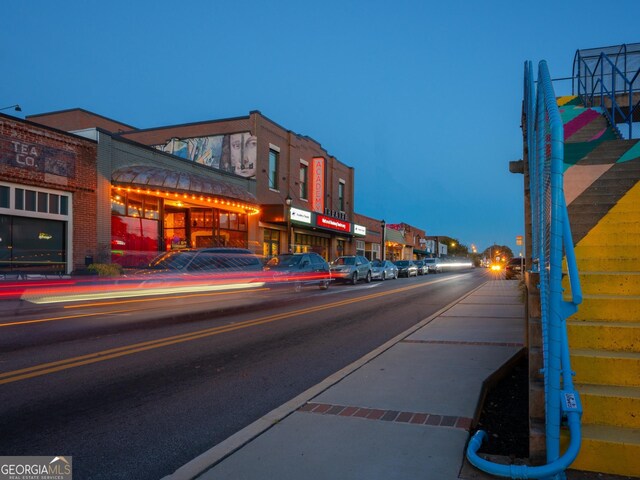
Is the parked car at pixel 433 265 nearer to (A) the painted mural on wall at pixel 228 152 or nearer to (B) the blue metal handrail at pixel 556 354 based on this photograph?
(A) the painted mural on wall at pixel 228 152

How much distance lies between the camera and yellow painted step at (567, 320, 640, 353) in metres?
3.95

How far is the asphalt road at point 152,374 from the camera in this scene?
4.14 meters

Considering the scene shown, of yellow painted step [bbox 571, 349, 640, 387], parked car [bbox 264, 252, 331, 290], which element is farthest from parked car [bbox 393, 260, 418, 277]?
yellow painted step [bbox 571, 349, 640, 387]

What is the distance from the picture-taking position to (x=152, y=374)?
6.42m

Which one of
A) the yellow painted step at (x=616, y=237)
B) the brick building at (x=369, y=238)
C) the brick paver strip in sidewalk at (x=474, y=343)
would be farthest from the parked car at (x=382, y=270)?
the yellow painted step at (x=616, y=237)

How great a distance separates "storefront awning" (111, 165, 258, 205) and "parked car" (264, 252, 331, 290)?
5.23 m

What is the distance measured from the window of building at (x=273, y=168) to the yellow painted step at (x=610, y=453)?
102 feet

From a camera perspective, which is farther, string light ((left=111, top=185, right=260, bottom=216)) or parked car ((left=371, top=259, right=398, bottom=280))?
parked car ((left=371, top=259, right=398, bottom=280))

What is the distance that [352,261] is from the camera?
2881 centimetres

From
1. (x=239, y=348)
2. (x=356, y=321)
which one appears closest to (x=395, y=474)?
(x=239, y=348)

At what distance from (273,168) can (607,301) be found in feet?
102

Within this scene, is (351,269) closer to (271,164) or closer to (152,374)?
(271,164)

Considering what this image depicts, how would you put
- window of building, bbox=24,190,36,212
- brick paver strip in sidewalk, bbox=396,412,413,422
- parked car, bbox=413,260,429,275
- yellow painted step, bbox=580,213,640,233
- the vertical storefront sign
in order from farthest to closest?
parked car, bbox=413,260,429,275
the vertical storefront sign
window of building, bbox=24,190,36,212
yellow painted step, bbox=580,213,640,233
brick paver strip in sidewalk, bbox=396,412,413,422

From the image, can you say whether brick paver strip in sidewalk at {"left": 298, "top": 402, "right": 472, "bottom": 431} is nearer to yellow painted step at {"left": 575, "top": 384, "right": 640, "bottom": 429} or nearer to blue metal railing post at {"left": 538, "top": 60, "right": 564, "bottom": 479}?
yellow painted step at {"left": 575, "top": 384, "right": 640, "bottom": 429}
